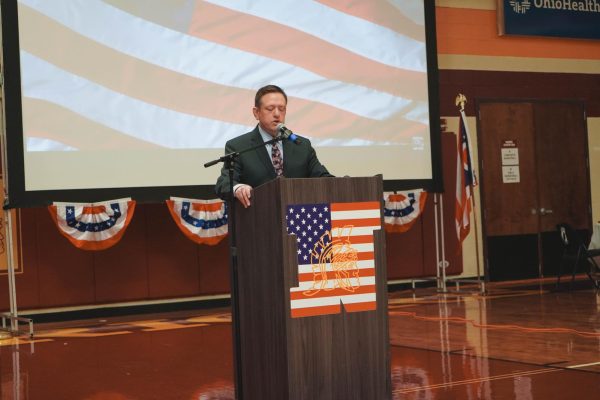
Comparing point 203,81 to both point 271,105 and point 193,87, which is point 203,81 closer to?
point 193,87

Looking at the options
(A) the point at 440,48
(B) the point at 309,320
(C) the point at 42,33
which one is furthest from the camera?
Answer: (A) the point at 440,48

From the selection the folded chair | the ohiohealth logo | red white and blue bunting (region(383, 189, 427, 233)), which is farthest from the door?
red white and blue bunting (region(383, 189, 427, 233))

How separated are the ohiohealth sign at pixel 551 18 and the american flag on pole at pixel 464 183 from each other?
2130 mm

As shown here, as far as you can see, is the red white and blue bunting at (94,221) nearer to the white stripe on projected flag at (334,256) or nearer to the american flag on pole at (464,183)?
the american flag on pole at (464,183)

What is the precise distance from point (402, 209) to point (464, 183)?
2.40 feet

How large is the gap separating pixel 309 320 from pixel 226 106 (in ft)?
18.4

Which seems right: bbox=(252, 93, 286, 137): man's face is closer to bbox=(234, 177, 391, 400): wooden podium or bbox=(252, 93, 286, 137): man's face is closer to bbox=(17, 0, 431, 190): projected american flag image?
bbox=(234, 177, 391, 400): wooden podium

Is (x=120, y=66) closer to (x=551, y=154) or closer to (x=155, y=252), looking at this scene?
(x=155, y=252)

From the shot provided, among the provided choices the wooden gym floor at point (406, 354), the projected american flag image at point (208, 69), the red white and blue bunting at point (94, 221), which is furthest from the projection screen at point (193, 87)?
the wooden gym floor at point (406, 354)

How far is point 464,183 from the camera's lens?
Result: 9883 millimetres

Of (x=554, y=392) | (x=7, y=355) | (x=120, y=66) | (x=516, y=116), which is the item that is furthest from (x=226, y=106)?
(x=554, y=392)

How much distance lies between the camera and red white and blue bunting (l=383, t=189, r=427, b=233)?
996 centimetres

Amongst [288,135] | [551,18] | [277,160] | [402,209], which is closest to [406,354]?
[277,160]

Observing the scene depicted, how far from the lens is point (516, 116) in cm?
1137
